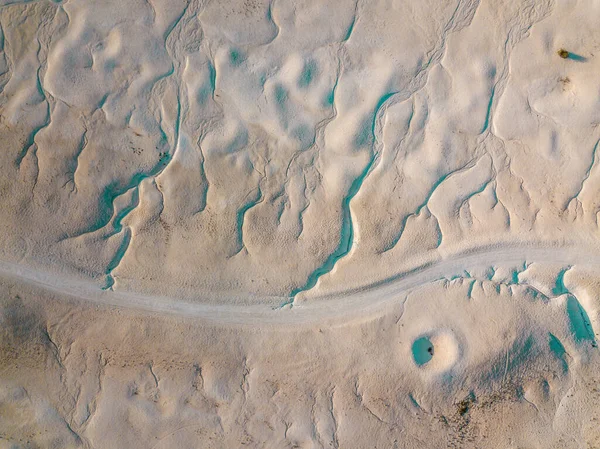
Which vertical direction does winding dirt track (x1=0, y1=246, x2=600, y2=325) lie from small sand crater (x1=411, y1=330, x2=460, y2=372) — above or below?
above

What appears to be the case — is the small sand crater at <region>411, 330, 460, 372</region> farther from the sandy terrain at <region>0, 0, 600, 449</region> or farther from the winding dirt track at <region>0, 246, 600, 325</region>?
the winding dirt track at <region>0, 246, 600, 325</region>

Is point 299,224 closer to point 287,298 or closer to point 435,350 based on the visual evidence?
point 287,298

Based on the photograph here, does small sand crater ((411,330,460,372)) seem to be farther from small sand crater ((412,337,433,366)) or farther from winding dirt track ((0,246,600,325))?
winding dirt track ((0,246,600,325))

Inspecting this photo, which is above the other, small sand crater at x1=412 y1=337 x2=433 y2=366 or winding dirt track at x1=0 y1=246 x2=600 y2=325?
winding dirt track at x1=0 y1=246 x2=600 y2=325

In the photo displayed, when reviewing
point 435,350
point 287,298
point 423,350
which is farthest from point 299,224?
point 435,350

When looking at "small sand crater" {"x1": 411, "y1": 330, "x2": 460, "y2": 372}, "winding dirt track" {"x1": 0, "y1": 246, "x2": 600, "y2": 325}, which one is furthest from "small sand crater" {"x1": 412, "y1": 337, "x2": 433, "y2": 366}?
"winding dirt track" {"x1": 0, "y1": 246, "x2": 600, "y2": 325}

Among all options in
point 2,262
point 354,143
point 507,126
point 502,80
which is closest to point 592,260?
point 507,126
